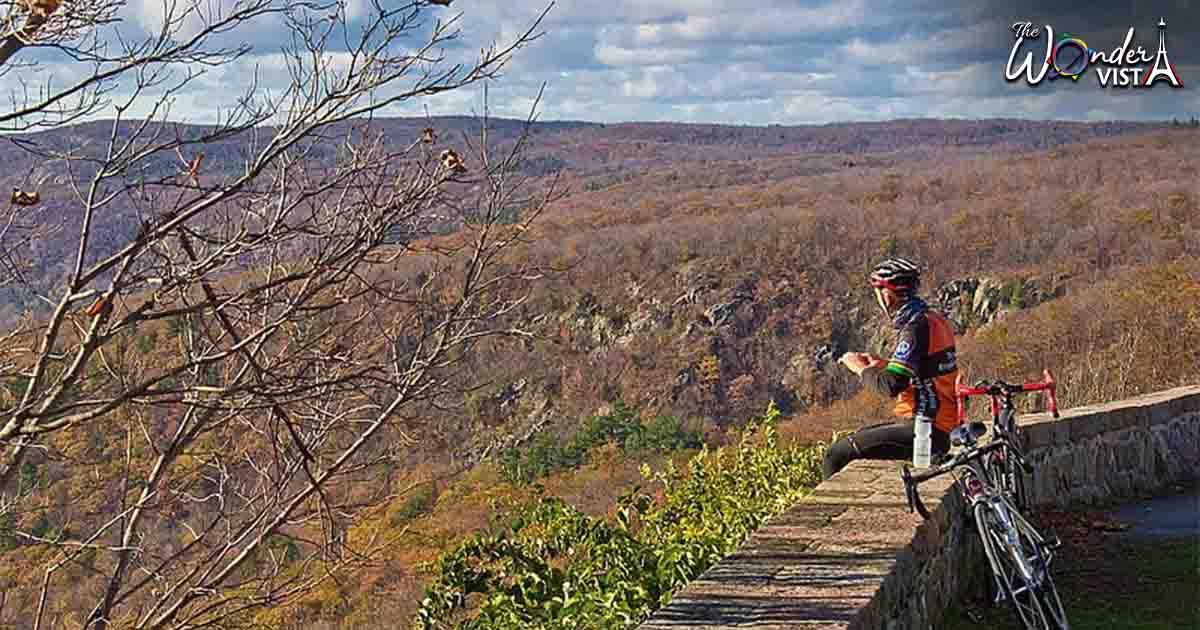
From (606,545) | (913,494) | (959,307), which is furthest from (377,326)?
(959,307)

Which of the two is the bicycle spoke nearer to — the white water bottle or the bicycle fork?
the bicycle fork

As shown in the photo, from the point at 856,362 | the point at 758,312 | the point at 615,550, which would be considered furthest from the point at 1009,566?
the point at 758,312

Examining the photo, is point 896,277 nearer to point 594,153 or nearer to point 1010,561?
point 1010,561

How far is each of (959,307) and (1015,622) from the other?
164ft

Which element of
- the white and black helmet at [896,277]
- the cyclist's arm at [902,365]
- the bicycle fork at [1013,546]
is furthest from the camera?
the white and black helmet at [896,277]

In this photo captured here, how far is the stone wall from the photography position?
427cm

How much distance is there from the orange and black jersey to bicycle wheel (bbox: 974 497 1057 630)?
2.19 ft

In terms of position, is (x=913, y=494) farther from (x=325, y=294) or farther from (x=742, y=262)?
(x=742, y=262)

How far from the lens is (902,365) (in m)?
5.77

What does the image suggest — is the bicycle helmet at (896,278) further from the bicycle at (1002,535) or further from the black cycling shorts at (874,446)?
the black cycling shorts at (874,446)

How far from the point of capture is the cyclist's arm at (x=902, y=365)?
5727mm

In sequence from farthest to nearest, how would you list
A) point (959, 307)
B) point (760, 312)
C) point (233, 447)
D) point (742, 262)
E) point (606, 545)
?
point (742, 262) → point (760, 312) → point (959, 307) → point (233, 447) → point (606, 545)

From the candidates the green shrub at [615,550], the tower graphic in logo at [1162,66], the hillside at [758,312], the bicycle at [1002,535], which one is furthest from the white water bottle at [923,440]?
the tower graphic in logo at [1162,66]

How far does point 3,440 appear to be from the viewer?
545cm
